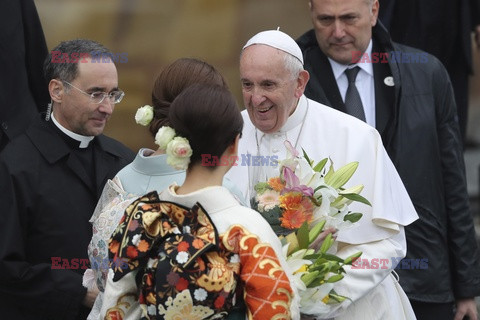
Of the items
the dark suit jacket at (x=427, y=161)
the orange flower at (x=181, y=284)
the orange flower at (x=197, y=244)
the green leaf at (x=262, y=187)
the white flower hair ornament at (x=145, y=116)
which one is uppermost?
the white flower hair ornament at (x=145, y=116)

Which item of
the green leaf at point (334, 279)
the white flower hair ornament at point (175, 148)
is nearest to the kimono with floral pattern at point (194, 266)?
the white flower hair ornament at point (175, 148)

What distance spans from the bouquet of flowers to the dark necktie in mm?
1393

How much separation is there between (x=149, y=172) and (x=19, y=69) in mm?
1493

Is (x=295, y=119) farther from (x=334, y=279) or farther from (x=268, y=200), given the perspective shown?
(x=334, y=279)

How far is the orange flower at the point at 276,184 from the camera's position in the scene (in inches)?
156

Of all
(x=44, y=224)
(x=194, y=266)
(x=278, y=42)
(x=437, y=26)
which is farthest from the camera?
(x=437, y=26)

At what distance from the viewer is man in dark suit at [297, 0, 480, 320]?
5477 mm

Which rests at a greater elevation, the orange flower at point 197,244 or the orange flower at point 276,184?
the orange flower at point 197,244

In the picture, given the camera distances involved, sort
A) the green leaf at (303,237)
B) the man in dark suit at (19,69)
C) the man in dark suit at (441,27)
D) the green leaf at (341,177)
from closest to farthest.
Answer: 1. the green leaf at (303,237)
2. the green leaf at (341,177)
3. the man in dark suit at (19,69)
4. the man in dark suit at (441,27)

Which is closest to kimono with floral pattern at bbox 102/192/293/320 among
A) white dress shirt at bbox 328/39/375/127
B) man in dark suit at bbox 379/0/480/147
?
white dress shirt at bbox 328/39/375/127

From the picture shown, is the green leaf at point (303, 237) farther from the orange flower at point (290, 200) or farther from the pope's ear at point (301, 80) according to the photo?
the pope's ear at point (301, 80)

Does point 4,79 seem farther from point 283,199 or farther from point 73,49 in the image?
point 283,199

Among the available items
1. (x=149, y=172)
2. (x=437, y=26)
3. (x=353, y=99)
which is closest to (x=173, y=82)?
(x=149, y=172)

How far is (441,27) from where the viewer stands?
Result: 679 centimetres
